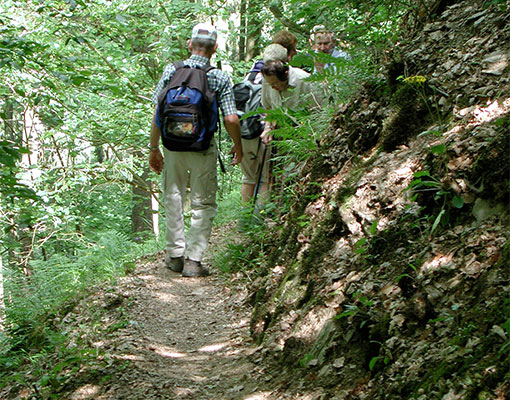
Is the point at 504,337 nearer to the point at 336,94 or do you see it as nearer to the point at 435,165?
the point at 435,165

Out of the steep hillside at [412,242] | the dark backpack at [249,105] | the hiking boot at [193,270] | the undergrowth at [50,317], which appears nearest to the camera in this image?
the steep hillside at [412,242]

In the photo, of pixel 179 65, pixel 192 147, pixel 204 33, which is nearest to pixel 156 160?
pixel 192 147

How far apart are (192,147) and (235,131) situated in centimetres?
59

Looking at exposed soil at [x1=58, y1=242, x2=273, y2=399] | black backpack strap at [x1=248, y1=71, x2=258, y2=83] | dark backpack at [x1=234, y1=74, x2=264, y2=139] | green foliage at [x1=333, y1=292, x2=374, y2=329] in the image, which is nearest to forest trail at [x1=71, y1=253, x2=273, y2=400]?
exposed soil at [x1=58, y1=242, x2=273, y2=399]

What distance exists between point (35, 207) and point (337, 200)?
813 cm

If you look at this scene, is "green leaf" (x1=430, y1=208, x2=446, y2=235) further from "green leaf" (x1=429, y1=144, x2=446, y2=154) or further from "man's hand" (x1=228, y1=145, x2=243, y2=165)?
"man's hand" (x1=228, y1=145, x2=243, y2=165)

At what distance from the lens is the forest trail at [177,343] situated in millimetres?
3514

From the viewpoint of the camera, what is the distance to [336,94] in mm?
5570

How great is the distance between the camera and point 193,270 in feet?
21.1

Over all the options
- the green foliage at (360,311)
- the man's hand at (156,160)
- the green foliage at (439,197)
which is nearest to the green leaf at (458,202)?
the green foliage at (439,197)

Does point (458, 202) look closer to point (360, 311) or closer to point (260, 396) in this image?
point (360, 311)

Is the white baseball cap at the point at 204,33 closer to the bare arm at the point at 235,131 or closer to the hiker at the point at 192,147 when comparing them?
the hiker at the point at 192,147

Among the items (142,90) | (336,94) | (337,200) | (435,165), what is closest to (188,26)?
(142,90)

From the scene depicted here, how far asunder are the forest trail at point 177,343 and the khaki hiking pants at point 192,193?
19.0 inches
